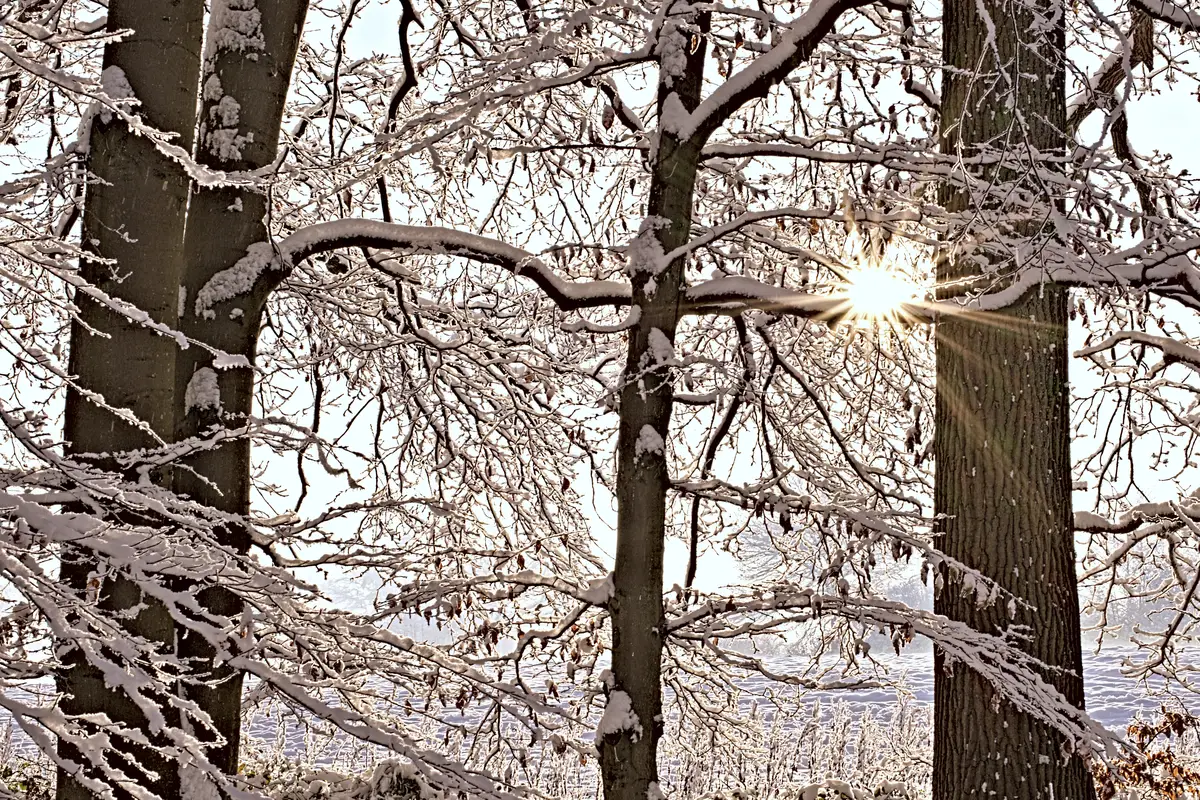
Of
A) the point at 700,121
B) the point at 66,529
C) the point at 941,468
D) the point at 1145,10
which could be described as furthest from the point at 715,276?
the point at 66,529

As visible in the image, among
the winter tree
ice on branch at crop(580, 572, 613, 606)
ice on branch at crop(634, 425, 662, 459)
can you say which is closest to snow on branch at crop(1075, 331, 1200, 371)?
the winter tree

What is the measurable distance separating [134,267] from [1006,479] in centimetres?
380

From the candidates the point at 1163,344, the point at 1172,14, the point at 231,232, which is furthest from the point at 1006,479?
the point at 231,232

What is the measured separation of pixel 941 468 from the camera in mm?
4719

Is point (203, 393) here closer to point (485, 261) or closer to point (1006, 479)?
point (485, 261)

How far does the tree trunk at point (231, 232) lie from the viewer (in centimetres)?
455

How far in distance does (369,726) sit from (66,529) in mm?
1461

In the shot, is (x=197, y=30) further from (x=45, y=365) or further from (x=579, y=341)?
(x=579, y=341)

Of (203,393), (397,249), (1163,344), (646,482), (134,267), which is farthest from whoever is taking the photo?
(1163,344)

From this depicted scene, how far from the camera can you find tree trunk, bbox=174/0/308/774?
179 inches

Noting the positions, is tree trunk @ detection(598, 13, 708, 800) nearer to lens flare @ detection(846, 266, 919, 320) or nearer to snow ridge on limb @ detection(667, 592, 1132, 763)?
snow ridge on limb @ detection(667, 592, 1132, 763)

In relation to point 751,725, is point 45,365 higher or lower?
higher

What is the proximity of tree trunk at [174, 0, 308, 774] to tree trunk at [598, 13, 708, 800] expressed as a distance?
1.72 meters

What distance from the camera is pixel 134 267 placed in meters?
3.91
